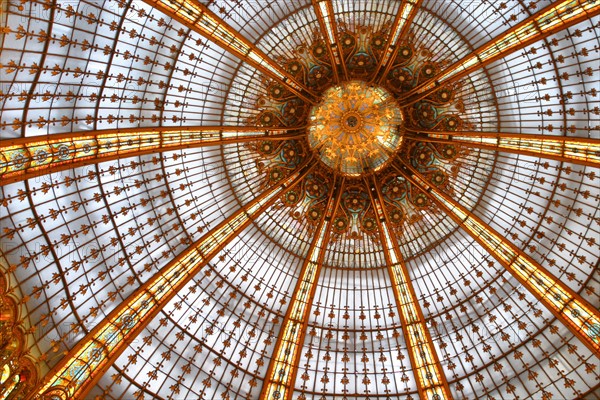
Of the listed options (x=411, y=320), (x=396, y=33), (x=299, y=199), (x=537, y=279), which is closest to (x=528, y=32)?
(x=396, y=33)

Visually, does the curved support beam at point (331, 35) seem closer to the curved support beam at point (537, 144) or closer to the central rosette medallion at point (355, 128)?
the central rosette medallion at point (355, 128)

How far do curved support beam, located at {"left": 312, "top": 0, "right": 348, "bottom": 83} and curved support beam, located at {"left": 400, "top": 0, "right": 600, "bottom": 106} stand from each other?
418 cm

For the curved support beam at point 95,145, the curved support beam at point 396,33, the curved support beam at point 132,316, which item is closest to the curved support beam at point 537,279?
the curved support beam at point 396,33

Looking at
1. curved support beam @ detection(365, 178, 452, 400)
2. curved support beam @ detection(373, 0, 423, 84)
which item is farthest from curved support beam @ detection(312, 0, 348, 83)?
curved support beam @ detection(365, 178, 452, 400)

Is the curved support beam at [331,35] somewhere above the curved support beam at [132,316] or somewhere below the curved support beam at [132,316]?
above

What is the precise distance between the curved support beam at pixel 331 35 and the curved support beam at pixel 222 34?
6.12 feet

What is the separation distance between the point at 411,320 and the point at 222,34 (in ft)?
48.4

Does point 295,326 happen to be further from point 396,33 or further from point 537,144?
point 396,33

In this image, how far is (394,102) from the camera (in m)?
21.1

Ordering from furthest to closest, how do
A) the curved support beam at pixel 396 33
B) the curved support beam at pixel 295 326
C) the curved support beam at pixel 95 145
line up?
the curved support beam at pixel 295 326, the curved support beam at pixel 396 33, the curved support beam at pixel 95 145

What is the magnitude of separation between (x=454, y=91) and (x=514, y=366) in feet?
41.0

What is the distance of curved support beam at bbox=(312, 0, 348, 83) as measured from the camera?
18.4 metres

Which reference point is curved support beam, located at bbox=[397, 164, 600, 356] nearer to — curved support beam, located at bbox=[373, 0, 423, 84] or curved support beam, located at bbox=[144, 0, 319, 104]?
curved support beam, located at bbox=[373, 0, 423, 84]

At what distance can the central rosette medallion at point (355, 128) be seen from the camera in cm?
2136
